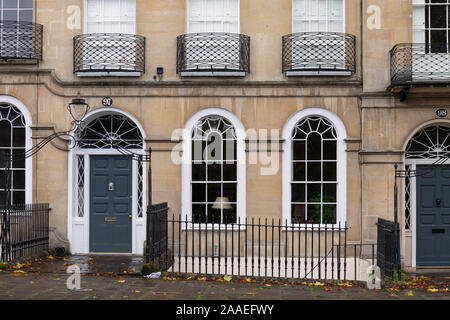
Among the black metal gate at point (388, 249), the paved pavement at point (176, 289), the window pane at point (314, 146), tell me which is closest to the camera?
the paved pavement at point (176, 289)

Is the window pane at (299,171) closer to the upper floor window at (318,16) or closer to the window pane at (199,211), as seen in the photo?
the window pane at (199,211)

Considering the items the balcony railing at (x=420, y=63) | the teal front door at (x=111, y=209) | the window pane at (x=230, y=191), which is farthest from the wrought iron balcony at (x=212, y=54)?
the balcony railing at (x=420, y=63)

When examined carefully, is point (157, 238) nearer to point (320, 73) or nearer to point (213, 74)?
point (213, 74)

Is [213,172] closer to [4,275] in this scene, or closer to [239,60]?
[239,60]

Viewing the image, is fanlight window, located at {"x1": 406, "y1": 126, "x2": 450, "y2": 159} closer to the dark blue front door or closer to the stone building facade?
the stone building facade

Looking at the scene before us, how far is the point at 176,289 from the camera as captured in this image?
10.1m

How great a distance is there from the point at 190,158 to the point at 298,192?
2821mm

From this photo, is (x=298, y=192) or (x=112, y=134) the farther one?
(x=112, y=134)

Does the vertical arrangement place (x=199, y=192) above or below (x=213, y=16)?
below

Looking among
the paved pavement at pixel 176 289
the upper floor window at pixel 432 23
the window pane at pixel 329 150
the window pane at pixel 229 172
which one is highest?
the upper floor window at pixel 432 23

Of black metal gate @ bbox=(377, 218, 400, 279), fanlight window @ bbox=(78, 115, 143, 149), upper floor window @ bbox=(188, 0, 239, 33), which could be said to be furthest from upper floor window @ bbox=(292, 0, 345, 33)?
black metal gate @ bbox=(377, 218, 400, 279)

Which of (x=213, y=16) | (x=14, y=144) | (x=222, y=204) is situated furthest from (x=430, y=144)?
(x=14, y=144)

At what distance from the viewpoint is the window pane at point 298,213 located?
1427cm

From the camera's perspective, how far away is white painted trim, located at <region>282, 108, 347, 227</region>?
14.2 meters
